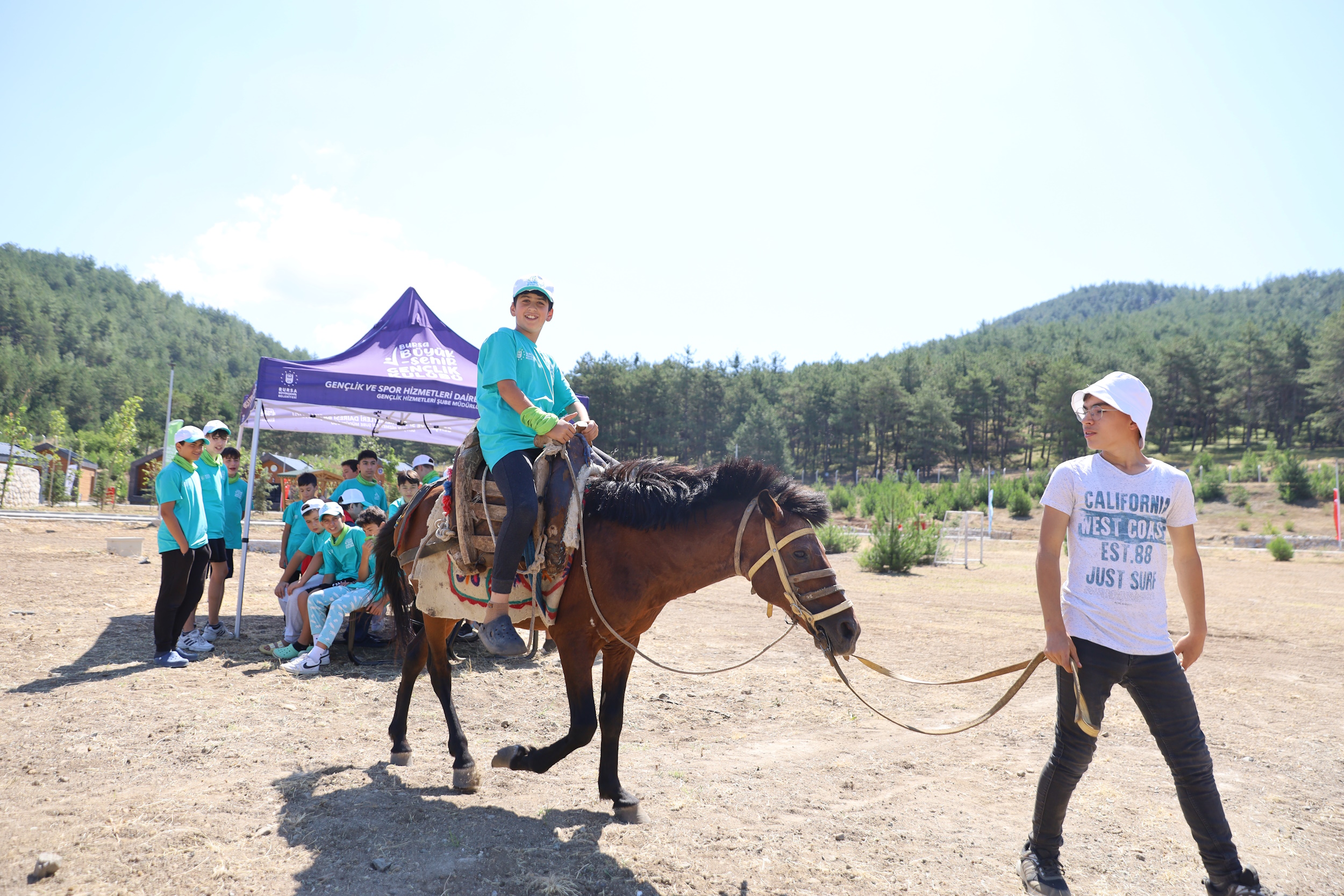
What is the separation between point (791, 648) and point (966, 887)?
202 inches

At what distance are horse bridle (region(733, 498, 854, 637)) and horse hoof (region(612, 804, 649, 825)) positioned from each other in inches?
50.6

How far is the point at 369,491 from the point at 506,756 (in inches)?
212

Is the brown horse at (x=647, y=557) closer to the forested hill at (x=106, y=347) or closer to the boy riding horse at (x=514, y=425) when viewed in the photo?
the boy riding horse at (x=514, y=425)

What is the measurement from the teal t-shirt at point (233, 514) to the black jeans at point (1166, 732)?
808cm

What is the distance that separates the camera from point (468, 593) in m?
4.05

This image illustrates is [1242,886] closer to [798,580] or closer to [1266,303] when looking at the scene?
[798,580]

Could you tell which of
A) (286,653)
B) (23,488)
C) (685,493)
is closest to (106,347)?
(23,488)

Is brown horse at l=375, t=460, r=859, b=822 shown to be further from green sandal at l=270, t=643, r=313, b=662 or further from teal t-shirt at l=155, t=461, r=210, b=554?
→ teal t-shirt at l=155, t=461, r=210, b=554

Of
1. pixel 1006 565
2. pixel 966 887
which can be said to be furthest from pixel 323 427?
pixel 1006 565

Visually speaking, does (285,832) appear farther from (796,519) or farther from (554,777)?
(796,519)

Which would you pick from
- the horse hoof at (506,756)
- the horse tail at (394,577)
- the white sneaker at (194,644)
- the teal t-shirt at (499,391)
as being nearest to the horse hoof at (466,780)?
the horse hoof at (506,756)

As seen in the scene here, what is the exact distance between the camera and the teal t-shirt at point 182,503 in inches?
255

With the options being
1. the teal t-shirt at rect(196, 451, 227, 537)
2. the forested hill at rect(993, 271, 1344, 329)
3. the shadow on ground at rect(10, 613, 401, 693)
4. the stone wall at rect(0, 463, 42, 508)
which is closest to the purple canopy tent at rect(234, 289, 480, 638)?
the teal t-shirt at rect(196, 451, 227, 537)

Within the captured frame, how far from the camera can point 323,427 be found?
9.68 m
